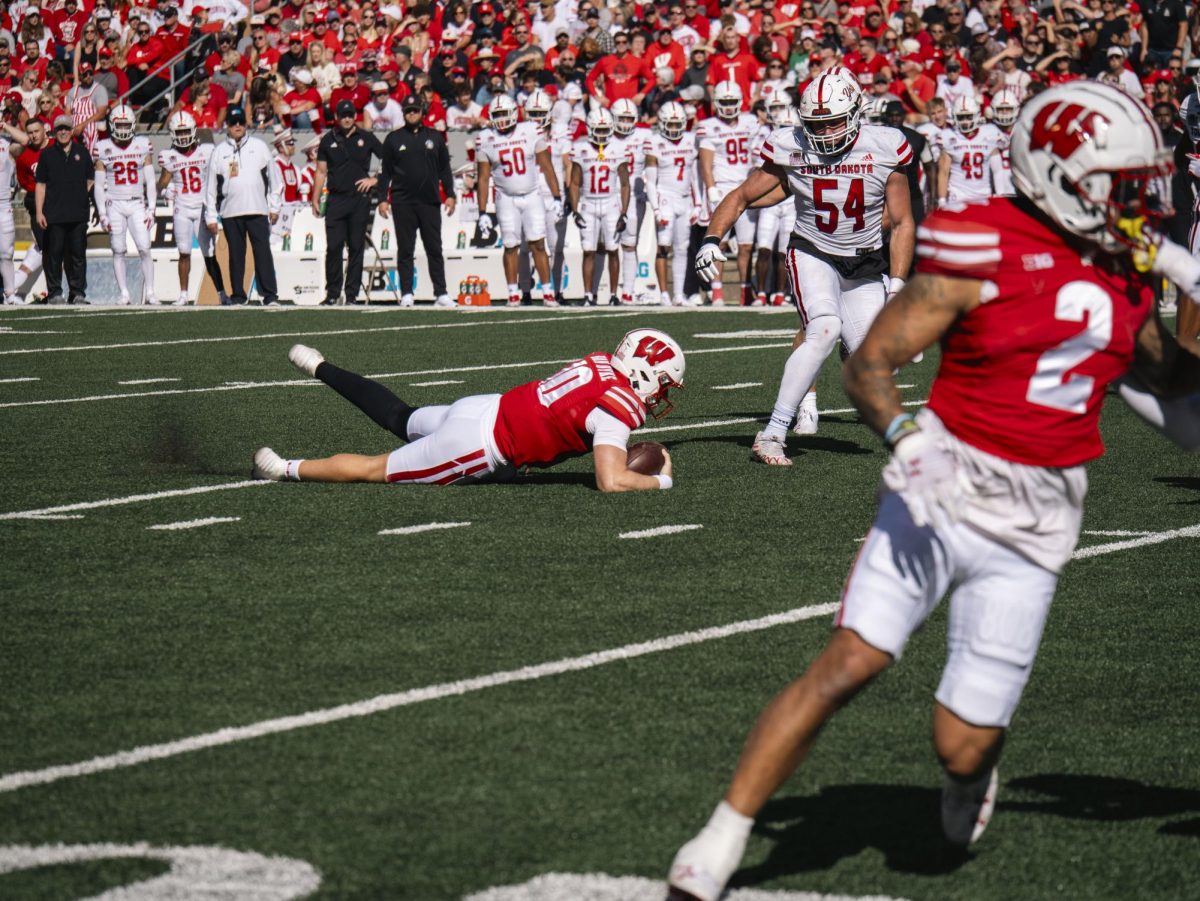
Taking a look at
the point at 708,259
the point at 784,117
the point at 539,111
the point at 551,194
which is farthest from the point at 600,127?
the point at 708,259

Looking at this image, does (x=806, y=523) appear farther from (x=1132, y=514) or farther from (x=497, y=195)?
(x=497, y=195)

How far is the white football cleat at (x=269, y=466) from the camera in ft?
28.5

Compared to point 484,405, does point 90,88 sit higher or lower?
higher

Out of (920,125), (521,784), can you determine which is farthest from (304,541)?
(920,125)

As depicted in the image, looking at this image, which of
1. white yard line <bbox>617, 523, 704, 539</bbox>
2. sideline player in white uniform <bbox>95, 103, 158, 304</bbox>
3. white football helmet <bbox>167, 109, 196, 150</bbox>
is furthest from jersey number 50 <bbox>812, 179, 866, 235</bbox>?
sideline player in white uniform <bbox>95, 103, 158, 304</bbox>

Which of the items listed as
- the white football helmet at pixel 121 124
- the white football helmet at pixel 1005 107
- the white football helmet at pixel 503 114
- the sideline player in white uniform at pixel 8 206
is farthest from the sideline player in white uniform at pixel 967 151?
the sideline player in white uniform at pixel 8 206

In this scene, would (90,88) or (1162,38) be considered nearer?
(1162,38)

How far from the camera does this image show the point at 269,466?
8.69m

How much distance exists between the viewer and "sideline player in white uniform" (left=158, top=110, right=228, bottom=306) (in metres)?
21.6

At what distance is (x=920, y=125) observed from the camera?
21.8 metres

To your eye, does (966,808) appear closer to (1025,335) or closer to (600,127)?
(1025,335)

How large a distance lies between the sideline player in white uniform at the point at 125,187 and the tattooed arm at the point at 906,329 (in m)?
19.3

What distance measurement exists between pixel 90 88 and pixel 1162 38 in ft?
45.7

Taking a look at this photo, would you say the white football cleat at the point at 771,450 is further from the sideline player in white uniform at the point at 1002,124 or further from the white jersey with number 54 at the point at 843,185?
the sideline player in white uniform at the point at 1002,124
